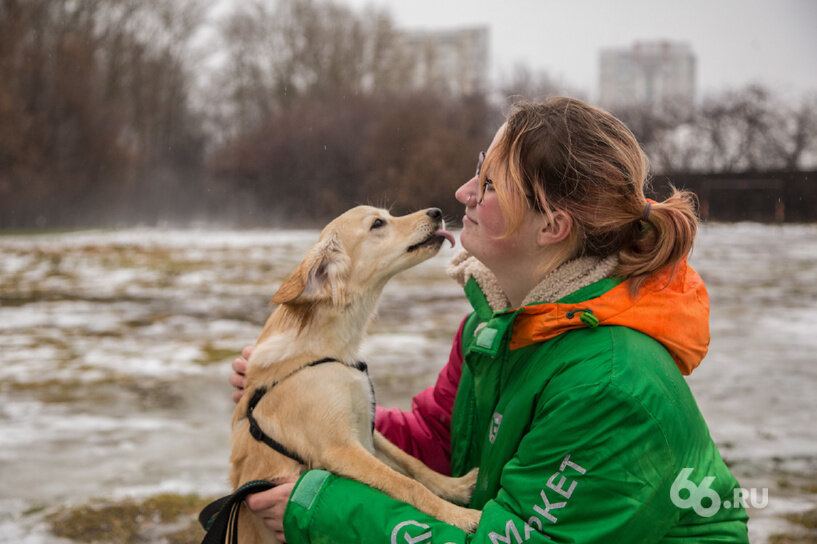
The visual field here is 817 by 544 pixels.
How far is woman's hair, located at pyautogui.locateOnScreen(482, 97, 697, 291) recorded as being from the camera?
1.64 meters

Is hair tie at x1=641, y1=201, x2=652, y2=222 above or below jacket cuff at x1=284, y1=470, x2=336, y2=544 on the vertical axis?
above

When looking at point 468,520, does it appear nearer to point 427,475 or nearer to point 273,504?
point 427,475

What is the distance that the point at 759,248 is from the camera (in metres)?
16.9

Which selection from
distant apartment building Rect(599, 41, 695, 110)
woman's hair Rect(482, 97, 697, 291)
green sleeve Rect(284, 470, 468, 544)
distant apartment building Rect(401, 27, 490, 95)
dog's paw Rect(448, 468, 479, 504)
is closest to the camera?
green sleeve Rect(284, 470, 468, 544)

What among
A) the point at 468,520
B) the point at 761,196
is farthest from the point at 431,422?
the point at 761,196

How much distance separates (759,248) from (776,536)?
51.4 ft

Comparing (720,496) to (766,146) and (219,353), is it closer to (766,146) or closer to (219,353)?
(219,353)

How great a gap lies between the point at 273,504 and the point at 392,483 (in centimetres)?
35

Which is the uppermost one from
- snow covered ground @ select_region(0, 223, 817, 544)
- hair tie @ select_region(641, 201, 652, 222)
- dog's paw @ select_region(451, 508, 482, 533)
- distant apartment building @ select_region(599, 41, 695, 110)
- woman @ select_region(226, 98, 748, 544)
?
distant apartment building @ select_region(599, 41, 695, 110)

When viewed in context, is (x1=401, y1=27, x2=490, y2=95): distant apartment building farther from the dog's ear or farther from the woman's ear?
the woman's ear

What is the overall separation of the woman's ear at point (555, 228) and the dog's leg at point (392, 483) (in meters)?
0.79

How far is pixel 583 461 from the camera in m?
1.39

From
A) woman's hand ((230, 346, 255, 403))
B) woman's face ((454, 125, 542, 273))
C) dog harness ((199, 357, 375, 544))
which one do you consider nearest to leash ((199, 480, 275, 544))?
dog harness ((199, 357, 375, 544))

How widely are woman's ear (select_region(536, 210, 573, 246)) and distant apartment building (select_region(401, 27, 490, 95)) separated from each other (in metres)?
28.1
